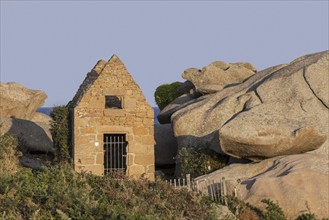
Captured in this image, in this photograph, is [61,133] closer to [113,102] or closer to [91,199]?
[113,102]

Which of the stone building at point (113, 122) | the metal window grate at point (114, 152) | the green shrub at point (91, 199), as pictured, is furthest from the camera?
the metal window grate at point (114, 152)

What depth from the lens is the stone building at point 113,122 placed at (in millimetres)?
28297

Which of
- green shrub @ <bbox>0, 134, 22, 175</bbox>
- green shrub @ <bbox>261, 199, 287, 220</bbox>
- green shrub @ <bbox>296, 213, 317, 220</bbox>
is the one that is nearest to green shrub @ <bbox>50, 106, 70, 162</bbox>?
green shrub @ <bbox>0, 134, 22, 175</bbox>

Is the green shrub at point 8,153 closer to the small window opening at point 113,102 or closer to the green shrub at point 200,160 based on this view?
the small window opening at point 113,102

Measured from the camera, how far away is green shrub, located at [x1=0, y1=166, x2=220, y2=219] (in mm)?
14648

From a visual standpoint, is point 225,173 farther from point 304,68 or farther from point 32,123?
point 32,123

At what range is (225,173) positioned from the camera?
2433 centimetres

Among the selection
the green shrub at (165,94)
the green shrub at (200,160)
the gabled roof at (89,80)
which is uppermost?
the green shrub at (165,94)

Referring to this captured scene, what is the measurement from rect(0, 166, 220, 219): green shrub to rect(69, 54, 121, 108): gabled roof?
10282 millimetres

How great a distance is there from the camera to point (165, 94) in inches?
1558

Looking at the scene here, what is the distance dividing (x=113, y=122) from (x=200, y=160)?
3446mm

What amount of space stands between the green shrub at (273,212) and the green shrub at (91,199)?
170 centimetres

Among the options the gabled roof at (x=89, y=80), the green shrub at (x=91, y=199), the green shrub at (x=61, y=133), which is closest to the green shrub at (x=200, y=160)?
the gabled roof at (x=89, y=80)

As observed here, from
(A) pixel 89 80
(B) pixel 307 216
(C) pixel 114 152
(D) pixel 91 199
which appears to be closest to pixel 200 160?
(C) pixel 114 152
